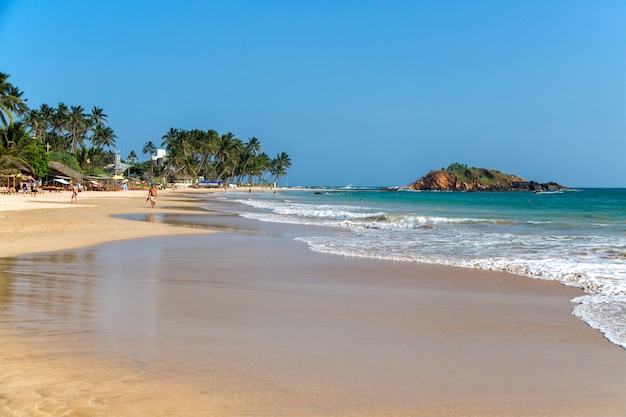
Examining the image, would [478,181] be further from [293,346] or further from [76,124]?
[293,346]

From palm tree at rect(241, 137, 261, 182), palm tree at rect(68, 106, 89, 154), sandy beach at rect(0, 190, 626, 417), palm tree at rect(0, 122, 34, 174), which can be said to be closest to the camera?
sandy beach at rect(0, 190, 626, 417)

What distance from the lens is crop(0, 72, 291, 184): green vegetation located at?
56.6 metres

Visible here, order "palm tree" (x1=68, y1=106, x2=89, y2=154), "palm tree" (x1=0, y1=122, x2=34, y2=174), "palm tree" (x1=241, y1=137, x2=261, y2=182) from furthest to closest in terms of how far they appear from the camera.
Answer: "palm tree" (x1=241, y1=137, x2=261, y2=182) → "palm tree" (x1=68, y1=106, x2=89, y2=154) → "palm tree" (x1=0, y1=122, x2=34, y2=174)

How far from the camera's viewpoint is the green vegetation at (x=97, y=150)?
56.6m

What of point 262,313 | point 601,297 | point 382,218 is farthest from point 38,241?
point 382,218

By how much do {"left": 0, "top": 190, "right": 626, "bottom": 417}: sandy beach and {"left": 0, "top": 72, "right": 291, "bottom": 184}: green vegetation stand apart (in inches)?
1754

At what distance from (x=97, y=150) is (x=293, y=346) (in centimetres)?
11319

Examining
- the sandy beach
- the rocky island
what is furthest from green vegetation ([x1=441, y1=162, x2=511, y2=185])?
the sandy beach

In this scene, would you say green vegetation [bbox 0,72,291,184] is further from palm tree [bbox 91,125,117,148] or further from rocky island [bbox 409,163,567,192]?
rocky island [bbox 409,163,567,192]

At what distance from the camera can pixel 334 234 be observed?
62.6 feet

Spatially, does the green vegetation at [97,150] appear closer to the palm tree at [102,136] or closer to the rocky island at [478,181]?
the palm tree at [102,136]

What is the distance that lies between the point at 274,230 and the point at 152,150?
140 m

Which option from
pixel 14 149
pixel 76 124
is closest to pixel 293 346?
pixel 14 149

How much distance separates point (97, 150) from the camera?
10938cm
